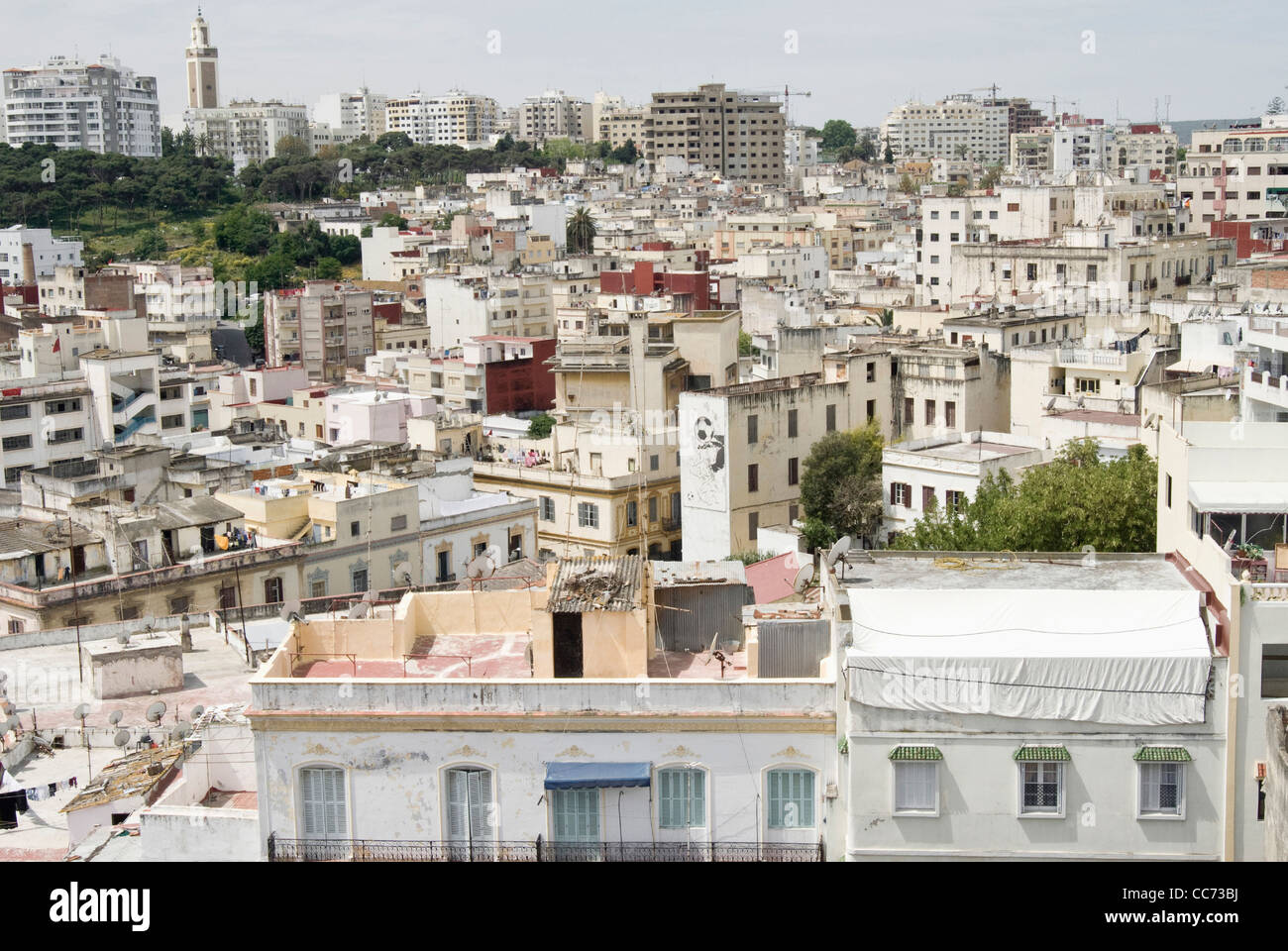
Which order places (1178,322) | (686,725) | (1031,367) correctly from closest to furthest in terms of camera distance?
(686,725), (1031,367), (1178,322)

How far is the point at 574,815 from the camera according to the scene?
10.6m

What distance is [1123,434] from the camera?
82.6ft

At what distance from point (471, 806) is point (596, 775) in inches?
33.1

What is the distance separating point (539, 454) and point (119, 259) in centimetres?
5702

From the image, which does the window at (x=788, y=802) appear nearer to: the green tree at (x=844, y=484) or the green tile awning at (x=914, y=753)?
the green tile awning at (x=914, y=753)

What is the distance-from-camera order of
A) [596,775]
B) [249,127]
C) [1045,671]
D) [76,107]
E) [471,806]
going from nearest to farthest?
[1045,671]
[596,775]
[471,806]
[76,107]
[249,127]

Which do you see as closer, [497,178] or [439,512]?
[439,512]

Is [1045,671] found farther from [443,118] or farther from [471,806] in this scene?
[443,118]

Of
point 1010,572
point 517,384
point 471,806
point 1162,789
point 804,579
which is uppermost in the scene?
point 1010,572

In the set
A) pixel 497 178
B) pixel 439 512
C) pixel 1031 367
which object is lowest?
pixel 439 512

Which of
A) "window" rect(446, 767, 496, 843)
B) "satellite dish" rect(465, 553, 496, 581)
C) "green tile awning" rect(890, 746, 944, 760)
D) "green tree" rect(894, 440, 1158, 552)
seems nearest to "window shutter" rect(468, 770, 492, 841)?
"window" rect(446, 767, 496, 843)

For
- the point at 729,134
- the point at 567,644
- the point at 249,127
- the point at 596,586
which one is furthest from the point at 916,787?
the point at 249,127

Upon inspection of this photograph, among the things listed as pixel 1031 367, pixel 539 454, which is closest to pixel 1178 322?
pixel 1031 367

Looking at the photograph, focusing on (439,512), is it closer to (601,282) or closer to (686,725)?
(686,725)
